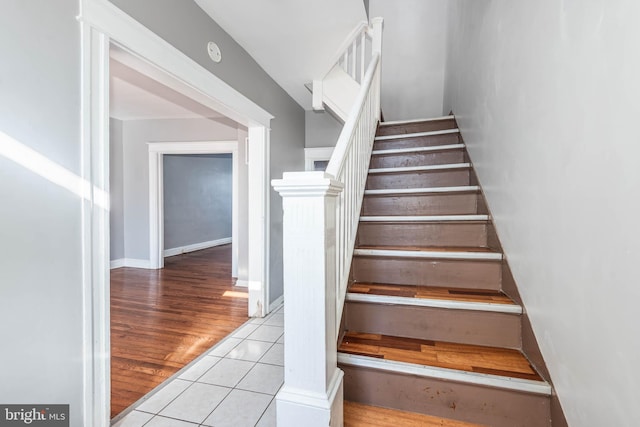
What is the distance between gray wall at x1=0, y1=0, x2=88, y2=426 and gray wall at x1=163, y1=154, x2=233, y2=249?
194 inches

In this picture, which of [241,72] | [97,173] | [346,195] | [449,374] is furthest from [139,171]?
[449,374]

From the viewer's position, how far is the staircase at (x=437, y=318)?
116cm

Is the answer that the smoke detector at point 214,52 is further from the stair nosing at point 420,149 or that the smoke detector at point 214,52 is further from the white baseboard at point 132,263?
the white baseboard at point 132,263

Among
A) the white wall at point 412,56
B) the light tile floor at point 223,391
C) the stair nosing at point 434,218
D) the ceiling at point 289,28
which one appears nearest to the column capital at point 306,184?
the stair nosing at point 434,218

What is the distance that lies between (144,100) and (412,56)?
11.8 feet

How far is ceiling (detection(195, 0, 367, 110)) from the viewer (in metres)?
1.91

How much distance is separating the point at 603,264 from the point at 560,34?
83cm

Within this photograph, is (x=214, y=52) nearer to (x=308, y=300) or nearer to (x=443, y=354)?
(x=308, y=300)

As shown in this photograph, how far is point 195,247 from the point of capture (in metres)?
6.44

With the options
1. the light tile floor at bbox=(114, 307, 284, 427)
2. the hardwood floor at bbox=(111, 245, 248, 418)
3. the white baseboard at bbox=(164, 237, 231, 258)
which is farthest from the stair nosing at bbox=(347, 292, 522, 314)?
the white baseboard at bbox=(164, 237, 231, 258)

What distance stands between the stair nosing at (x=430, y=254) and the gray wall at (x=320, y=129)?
2333mm

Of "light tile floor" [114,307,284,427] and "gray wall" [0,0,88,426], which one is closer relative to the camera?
"gray wall" [0,0,88,426]

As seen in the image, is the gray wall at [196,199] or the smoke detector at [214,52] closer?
the smoke detector at [214,52]

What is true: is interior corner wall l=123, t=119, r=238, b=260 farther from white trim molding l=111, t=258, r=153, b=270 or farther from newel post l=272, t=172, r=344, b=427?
newel post l=272, t=172, r=344, b=427
